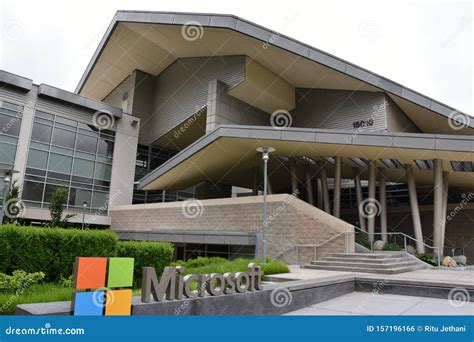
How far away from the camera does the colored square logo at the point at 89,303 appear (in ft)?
16.2

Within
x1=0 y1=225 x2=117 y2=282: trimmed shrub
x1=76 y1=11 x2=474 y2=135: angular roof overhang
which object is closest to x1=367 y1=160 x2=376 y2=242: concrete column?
x1=76 y1=11 x2=474 y2=135: angular roof overhang

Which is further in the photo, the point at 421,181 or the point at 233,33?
the point at 421,181

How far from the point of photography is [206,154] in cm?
2158

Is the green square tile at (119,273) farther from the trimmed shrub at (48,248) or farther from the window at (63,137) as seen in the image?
the window at (63,137)

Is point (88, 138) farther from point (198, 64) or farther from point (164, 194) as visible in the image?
point (198, 64)

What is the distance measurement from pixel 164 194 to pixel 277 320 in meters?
26.8

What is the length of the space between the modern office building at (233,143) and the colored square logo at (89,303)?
12695 mm

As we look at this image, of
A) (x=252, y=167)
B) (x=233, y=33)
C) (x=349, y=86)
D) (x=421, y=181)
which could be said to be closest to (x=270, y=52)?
(x=233, y=33)

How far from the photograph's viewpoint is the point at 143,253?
10758mm

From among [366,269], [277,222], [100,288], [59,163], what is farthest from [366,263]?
[59,163]

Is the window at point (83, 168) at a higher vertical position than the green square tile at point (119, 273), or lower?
higher

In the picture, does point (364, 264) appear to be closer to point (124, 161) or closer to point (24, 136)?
point (124, 161)

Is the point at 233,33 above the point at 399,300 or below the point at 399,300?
above

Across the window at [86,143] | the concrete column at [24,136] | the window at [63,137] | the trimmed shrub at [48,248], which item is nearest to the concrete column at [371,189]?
the trimmed shrub at [48,248]
